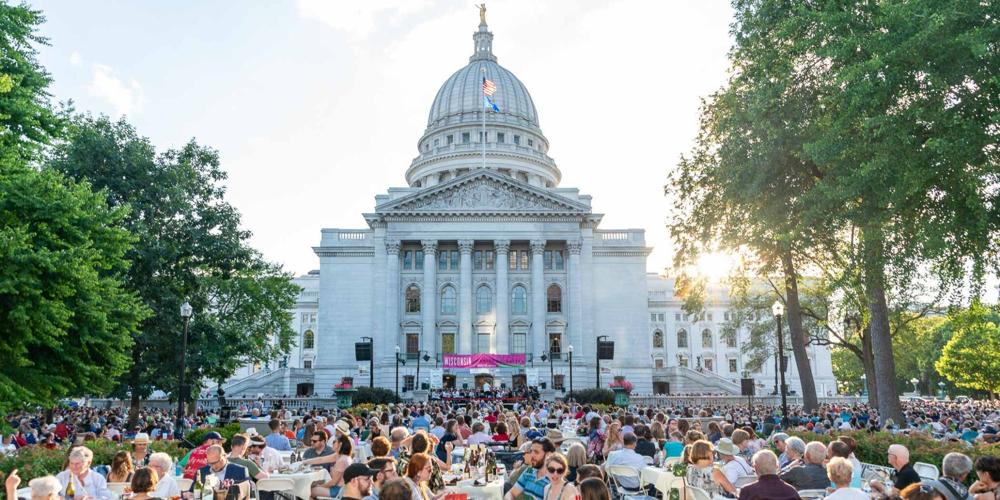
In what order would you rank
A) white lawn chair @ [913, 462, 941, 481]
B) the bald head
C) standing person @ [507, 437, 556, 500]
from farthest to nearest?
white lawn chair @ [913, 462, 941, 481], standing person @ [507, 437, 556, 500], the bald head

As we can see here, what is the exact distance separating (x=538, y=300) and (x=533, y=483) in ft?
187

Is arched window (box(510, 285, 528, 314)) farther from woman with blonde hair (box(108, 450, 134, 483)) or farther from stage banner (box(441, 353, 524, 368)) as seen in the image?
woman with blonde hair (box(108, 450, 134, 483))

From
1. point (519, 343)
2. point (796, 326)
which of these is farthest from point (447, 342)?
point (796, 326)

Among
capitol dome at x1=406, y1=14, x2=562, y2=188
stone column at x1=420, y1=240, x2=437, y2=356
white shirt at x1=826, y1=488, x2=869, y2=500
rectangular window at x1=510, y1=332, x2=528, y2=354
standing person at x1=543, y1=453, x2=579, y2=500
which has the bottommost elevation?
white shirt at x1=826, y1=488, x2=869, y2=500

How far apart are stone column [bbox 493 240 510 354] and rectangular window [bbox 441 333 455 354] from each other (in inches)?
157

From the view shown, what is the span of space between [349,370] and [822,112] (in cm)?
5201

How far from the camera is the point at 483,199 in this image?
6756cm

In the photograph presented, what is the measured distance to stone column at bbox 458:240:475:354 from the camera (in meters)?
65.2

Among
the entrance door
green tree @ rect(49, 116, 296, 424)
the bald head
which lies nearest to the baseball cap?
the bald head

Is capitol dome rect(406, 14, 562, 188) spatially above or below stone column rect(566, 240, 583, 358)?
above

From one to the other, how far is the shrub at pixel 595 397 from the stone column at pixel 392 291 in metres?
22.1

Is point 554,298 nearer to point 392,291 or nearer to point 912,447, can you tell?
point 392,291

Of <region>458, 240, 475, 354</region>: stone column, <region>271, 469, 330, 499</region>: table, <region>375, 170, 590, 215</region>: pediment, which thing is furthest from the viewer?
<region>375, 170, 590, 215</region>: pediment

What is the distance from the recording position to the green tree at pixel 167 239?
→ 31.2 m
